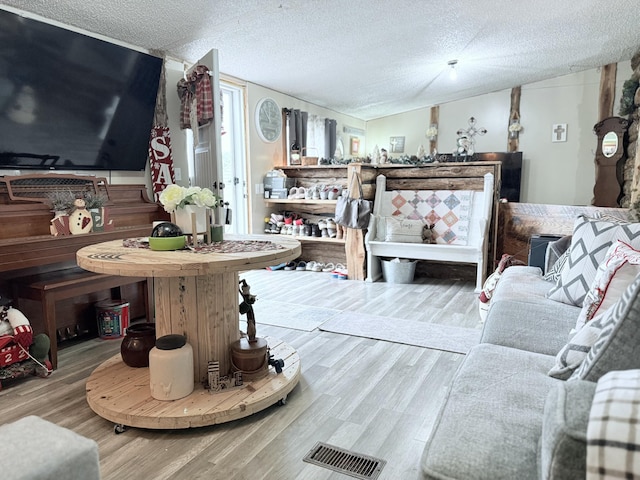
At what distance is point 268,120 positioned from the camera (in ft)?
18.3

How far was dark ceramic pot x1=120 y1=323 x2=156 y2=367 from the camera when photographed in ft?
7.82

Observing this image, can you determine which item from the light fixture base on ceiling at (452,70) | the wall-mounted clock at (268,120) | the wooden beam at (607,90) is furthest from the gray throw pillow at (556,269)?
the wooden beam at (607,90)

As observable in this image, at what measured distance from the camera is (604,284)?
5.63 ft

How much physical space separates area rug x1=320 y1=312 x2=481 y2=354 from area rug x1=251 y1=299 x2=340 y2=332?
0.10 meters

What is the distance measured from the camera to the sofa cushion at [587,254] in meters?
2.13

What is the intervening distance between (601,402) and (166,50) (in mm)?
4237

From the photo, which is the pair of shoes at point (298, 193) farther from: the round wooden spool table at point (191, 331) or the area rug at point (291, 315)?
the round wooden spool table at point (191, 331)

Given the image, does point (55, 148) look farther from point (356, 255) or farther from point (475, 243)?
point (475, 243)

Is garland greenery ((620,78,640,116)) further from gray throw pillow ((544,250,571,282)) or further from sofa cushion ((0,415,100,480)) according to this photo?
sofa cushion ((0,415,100,480))

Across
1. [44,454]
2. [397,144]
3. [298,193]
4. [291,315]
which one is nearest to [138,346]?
[291,315]

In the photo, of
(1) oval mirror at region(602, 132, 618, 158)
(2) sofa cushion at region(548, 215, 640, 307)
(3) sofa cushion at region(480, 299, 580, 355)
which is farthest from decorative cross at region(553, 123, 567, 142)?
(3) sofa cushion at region(480, 299, 580, 355)

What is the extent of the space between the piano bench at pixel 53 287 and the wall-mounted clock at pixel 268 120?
2.97 m

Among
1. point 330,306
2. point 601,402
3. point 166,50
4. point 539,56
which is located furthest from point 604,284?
point 539,56

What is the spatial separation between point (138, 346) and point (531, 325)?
1.99 m
